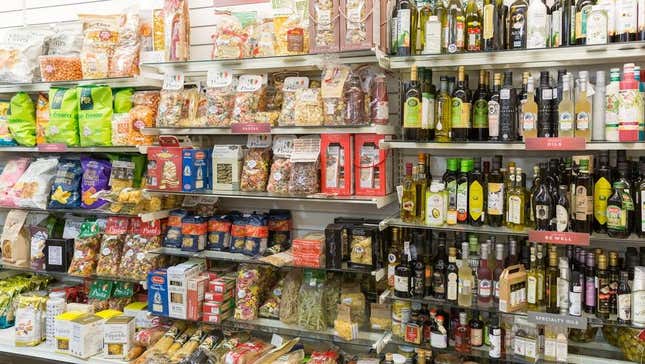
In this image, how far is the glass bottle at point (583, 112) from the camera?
2.23 m

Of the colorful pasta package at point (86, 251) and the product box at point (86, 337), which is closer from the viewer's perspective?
the product box at point (86, 337)

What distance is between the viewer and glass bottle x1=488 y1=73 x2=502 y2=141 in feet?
7.91

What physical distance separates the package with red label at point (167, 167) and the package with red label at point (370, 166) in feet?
3.61

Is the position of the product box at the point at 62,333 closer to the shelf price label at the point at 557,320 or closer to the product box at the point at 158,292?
the product box at the point at 158,292

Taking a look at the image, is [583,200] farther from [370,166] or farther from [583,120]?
[370,166]

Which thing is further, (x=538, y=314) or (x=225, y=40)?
(x=225, y=40)

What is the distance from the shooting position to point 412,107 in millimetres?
2539

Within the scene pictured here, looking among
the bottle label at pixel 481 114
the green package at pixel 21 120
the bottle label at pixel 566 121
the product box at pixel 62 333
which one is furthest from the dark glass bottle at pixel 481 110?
the green package at pixel 21 120

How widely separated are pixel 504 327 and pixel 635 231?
0.74m

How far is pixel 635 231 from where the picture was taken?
230cm

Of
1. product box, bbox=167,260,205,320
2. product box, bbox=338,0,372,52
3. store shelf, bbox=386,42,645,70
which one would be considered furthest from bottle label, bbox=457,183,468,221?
product box, bbox=167,260,205,320

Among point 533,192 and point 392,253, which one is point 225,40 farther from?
point 533,192

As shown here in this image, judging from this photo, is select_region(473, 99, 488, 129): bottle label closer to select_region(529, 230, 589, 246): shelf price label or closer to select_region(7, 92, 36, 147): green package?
select_region(529, 230, 589, 246): shelf price label

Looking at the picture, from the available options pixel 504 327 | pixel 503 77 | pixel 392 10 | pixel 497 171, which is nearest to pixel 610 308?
pixel 504 327
